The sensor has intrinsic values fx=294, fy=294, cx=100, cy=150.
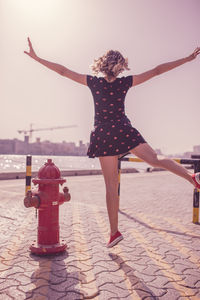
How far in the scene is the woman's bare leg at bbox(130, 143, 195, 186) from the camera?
2873 mm

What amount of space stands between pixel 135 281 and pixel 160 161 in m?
1.13

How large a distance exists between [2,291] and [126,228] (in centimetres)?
262

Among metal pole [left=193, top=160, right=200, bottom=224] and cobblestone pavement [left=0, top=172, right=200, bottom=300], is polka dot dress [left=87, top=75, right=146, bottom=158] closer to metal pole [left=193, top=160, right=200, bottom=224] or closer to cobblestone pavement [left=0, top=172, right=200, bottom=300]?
cobblestone pavement [left=0, top=172, right=200, bottom=300]

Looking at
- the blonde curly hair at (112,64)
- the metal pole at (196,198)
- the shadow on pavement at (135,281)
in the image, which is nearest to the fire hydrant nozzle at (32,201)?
the shadow on pavement at (135,281)

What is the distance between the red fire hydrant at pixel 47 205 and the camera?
3145 millimetres

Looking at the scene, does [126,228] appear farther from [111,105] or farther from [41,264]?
[111,105]

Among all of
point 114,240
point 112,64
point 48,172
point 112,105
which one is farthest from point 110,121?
point 114,240

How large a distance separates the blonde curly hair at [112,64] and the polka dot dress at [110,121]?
0.08 metres

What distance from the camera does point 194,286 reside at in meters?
2.54

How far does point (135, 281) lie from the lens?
258 centimetres

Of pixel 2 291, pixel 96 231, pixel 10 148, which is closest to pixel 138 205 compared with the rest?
pixel 96 231

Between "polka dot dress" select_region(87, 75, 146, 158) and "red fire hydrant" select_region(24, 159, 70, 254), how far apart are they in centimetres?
49

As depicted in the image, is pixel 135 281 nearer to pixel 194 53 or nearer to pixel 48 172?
pixel 48 172

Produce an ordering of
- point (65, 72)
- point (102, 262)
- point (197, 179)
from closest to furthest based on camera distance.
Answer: point (197, 179), point (102, 262), point (65, 72)
